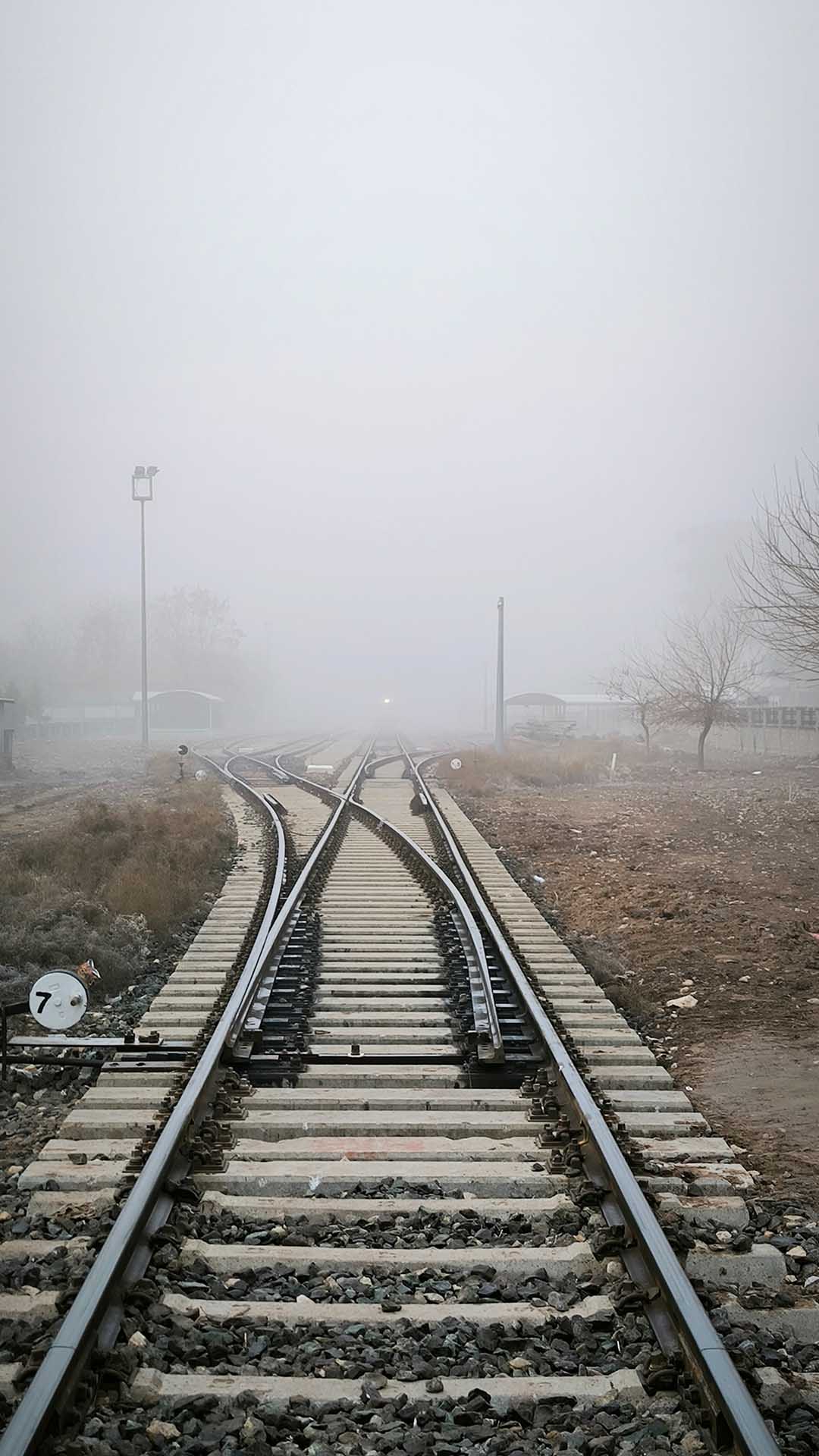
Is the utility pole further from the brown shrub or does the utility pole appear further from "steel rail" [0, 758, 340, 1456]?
"steel rail" [0, 758, 340, 1456]

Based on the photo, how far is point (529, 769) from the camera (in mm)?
32812

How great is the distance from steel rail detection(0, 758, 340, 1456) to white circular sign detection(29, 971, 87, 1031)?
769 mm

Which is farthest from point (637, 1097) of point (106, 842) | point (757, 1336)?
point (106, 842)

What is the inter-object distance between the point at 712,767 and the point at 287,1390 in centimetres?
3572

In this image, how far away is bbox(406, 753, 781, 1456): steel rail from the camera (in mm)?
3006

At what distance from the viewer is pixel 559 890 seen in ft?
43.7

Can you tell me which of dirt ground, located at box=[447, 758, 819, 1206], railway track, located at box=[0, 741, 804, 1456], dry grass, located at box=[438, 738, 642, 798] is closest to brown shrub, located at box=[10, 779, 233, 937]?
railway track, located at box=[0, 741, 804, 1456]

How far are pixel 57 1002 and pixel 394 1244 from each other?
2.91 metres

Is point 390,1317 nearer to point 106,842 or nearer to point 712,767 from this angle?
point 106,842

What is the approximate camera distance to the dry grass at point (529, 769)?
95.4ft

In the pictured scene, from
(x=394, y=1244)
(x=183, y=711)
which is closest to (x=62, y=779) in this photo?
(x=394, y=1244)

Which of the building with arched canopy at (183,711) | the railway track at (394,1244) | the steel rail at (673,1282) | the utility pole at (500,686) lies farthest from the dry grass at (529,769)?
the building with arched canopy at (183,711)

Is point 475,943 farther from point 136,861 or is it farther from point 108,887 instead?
point 136,861

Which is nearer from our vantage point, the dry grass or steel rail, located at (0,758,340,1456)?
steel rail, located at (0,758,340,1456)
